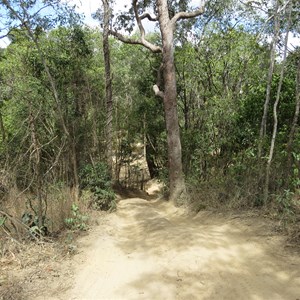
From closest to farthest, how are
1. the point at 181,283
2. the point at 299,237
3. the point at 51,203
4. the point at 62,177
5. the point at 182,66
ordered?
the point at 181,283 → the point at 299,237 → the point at 51,203 → the point at 62,177 → the point at 182,66

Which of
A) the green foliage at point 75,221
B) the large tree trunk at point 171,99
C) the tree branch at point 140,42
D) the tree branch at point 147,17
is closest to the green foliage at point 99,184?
the green foliage at point 75,221

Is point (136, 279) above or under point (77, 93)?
under

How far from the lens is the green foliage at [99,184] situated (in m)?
8.36

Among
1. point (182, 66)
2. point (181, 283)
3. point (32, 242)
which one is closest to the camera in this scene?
point (181, 283)

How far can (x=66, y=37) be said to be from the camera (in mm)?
10508

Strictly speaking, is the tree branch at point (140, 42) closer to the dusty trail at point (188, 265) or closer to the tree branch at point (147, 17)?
the tree branch at point (147, 17)

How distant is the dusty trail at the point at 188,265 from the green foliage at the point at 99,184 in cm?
217

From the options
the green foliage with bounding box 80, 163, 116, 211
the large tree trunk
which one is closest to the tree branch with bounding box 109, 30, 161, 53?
the large tree trunk

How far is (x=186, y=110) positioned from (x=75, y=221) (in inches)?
328

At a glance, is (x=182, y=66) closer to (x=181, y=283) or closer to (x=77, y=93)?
(x=77, y=93)

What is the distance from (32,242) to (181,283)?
243 cm

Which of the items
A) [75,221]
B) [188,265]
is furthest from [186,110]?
[188,265]

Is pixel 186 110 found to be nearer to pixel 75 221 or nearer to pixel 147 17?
pixel 147 17

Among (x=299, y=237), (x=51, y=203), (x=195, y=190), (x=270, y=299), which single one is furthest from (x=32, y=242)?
(x=195, y=190)
